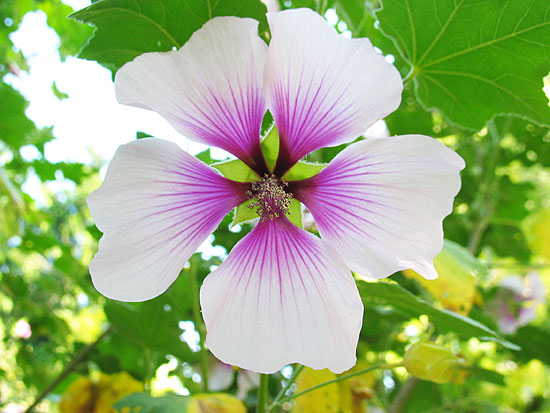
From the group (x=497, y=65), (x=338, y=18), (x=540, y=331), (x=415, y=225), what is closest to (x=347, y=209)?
(x=415, y=225)

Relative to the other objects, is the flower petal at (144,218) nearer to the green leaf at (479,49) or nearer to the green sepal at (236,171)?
the green sepal at (236,171)

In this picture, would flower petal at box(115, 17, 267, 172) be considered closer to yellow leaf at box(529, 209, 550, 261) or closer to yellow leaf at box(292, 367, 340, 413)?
yellow leaf at box(292, 367, 340, 413)

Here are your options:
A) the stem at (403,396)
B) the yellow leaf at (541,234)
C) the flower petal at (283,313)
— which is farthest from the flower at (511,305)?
the flower petal at (283,313)

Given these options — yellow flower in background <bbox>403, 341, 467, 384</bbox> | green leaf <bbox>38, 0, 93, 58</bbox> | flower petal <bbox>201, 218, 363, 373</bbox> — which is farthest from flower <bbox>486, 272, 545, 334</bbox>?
green leaf <bbox>38, 0, 93, 58</bbox>

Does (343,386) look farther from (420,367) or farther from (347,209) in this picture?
(347,209)

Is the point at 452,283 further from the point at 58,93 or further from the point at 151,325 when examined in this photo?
the point at 58,93

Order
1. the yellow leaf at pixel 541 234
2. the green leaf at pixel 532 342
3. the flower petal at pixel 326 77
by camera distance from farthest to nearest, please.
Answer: the yellow leaf at pixel 541 234, the green leaf at pixel 532 342, the flower petal at pixel 326 77
